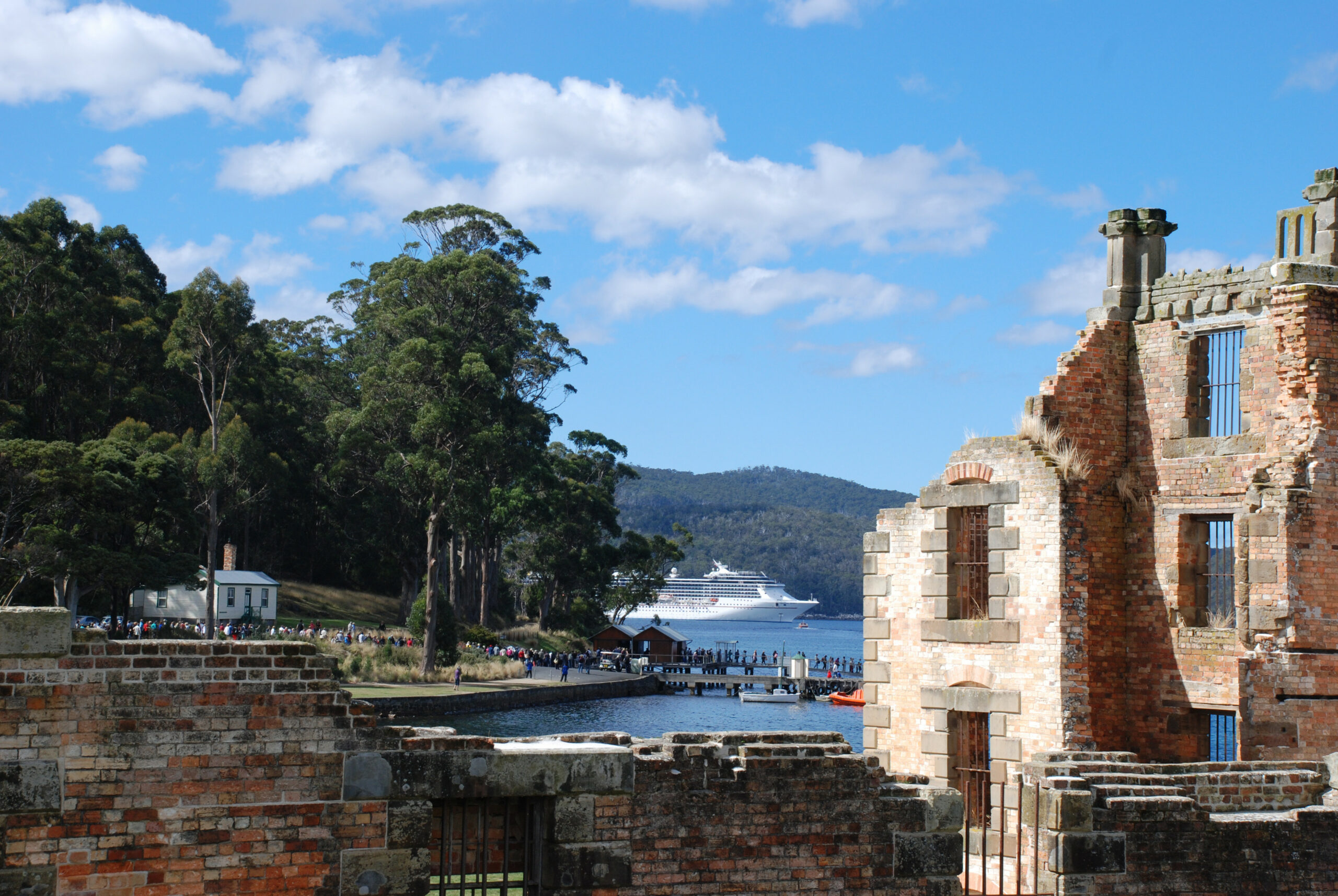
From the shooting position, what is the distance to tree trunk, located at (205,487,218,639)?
5794cm

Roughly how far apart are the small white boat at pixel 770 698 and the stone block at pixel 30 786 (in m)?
63.2

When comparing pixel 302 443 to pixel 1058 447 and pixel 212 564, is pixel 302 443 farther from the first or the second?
pixel 1058 447

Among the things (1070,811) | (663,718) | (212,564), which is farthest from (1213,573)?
(212,564)

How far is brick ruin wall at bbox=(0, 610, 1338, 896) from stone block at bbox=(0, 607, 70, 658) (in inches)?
0.5

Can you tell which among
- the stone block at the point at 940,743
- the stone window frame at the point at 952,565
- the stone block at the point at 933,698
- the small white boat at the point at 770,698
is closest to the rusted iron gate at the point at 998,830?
the stone block at the point at 940,743

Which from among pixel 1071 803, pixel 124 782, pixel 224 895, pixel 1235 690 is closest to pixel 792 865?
pixel 1071 803

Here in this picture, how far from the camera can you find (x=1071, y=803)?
38.7ft

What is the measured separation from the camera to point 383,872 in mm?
9320

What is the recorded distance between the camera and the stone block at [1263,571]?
596 inches

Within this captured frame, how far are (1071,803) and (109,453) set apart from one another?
46268 millimetres

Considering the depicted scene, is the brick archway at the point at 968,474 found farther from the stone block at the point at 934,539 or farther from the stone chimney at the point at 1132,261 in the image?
the stone chimney at the point at 1132,261

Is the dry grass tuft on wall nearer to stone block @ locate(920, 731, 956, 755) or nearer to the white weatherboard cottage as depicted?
stone block @ locate(920, 731, 956, 755)

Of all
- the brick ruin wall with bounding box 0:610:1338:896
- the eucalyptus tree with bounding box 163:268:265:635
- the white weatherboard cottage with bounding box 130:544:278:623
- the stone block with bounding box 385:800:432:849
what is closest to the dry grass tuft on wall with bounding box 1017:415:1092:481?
the brick ruin wall with bounding box 0:610:1338:896

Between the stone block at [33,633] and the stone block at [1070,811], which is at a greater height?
the stone block at [33,633]
